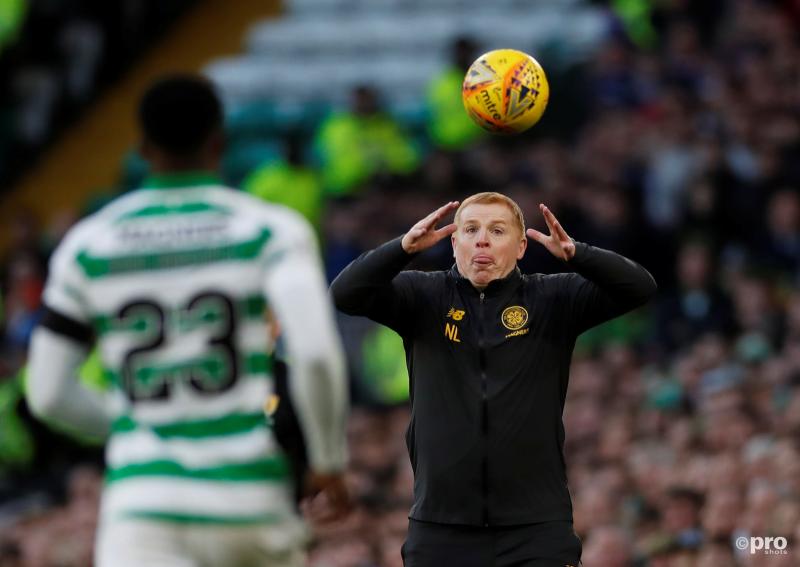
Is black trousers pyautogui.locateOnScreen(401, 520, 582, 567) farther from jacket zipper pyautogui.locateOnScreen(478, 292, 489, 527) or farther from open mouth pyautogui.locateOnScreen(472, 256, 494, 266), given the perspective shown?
open mouth pyautogui.locateOnScreen(472, 256, 494, 266)

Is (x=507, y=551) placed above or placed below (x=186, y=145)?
below

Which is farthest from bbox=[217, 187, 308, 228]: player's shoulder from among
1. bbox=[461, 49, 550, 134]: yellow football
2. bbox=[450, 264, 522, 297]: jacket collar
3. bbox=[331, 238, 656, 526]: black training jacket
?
bbox=[461, 49, 550, 134]: yellow football

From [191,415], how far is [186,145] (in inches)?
32.1

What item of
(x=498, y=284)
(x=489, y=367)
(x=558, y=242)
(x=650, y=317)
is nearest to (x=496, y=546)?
(x=489, y=367)

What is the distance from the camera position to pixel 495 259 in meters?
7.23

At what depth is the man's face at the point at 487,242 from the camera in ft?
23.7

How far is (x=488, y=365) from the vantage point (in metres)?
7.09

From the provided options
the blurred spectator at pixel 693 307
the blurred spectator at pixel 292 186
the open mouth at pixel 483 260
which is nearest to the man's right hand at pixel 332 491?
the open mouth at pixel 483 260

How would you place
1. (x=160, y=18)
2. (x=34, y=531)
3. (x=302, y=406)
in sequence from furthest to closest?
(x=160, y=18), (x=34, y=531), (x=302, y=406)

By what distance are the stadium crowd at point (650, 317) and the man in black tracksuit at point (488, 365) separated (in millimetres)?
3226

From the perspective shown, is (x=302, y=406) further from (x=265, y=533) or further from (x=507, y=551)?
(x=507, y=551)

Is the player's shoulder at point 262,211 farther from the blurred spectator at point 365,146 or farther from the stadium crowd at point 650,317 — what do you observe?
the blurred spectator at point 365,146

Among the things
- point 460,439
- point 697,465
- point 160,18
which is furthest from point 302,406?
point 160,18

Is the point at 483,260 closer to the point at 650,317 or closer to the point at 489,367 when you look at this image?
the point at 489,367
